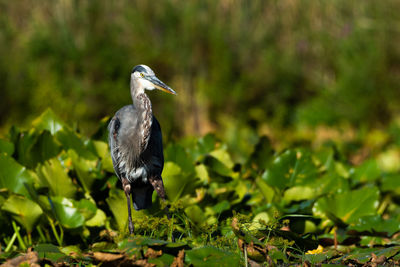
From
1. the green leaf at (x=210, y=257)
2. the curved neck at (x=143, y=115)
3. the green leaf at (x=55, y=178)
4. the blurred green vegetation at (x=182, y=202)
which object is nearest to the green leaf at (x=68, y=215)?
the blurred green vegetation at (x=182, y=202)

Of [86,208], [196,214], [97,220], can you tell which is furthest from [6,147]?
[196,214]

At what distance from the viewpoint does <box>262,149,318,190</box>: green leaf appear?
3785mm

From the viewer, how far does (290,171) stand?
12.7ft

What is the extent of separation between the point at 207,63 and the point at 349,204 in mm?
8229

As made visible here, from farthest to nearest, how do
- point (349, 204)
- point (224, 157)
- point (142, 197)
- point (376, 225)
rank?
point (224, 157) < point (349, 204) < point (376, 225) < point (142, 197)

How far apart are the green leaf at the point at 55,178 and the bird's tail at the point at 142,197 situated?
0.62 meters

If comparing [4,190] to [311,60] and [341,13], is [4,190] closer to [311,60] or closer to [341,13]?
[311,60]

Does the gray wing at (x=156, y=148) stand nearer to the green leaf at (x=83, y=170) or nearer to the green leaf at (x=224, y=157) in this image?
the green leaf at (x=83, y=170)

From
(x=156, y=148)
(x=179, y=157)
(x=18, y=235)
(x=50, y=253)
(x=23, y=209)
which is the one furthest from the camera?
(x=179, y=157)

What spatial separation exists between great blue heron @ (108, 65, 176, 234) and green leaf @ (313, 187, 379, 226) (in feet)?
4.14

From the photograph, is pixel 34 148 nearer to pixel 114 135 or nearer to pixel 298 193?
pixel 114 135

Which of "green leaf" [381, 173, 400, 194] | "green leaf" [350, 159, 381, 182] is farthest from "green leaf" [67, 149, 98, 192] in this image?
"green leaf" [381, 173, 400, 194]

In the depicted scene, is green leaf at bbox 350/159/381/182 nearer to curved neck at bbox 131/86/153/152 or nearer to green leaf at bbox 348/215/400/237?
green leaf at bbox 348/215/400/237

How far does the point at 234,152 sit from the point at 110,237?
11.2 ft
